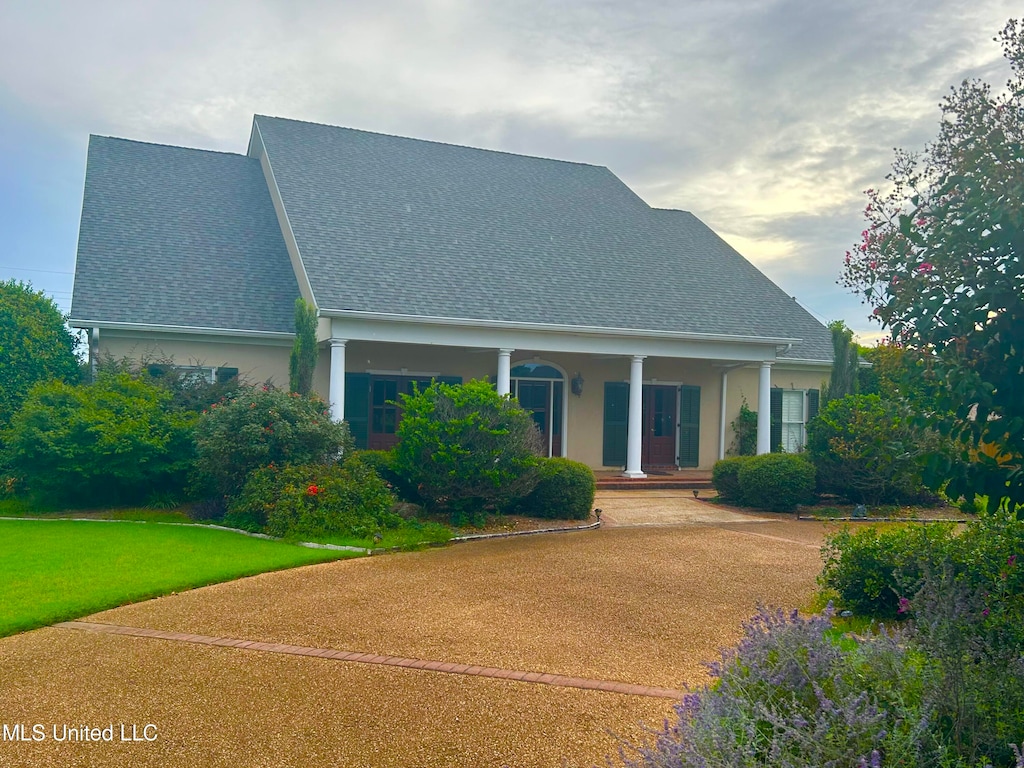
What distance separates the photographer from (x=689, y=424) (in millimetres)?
19344

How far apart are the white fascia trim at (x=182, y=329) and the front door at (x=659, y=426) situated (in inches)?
342

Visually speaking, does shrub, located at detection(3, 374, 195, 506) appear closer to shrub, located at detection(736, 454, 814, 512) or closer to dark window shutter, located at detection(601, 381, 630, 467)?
dark window shutter, located at detection(601, 381, 630, 467)

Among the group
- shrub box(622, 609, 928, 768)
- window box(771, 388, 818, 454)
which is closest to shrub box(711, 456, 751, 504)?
window box(771, 388, 818, 454)

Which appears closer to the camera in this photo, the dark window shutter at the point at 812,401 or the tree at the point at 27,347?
the tree at the point at 27,347

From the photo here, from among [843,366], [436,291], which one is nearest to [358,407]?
[436,291]

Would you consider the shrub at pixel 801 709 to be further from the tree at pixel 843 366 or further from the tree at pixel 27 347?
the tree at pixel 27 347

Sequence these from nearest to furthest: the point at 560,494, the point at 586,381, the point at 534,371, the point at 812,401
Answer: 1. the point at 560,494
2. the point at 534,371
3. the point at 586,381
4. the point at 812,401

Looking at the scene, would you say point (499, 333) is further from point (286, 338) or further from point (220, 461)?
point (220, 461)

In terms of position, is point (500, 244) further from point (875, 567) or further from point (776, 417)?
point (875, 567)

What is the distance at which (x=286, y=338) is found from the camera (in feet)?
51.8

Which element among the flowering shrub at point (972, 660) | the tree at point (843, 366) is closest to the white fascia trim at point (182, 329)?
the tree at point (843, 366)

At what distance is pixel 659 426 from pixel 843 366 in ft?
14.9

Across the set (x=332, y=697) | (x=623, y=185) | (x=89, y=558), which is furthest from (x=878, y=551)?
(x=623, y=185)

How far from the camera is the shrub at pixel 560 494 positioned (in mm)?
12445
